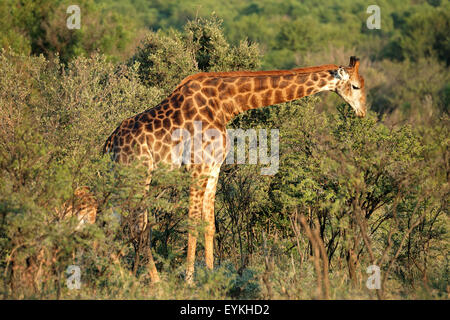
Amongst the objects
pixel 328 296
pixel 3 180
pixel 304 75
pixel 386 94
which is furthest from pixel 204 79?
pixel 386 94

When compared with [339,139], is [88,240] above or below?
below

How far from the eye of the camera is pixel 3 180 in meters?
6.71

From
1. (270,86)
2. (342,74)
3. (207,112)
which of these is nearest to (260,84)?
(270,86)

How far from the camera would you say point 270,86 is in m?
7.79

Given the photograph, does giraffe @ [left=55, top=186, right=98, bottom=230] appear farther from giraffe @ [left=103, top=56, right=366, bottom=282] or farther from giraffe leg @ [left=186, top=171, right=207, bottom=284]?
giraffe leg @ [left=186, top=171, right=207, bottom=284]

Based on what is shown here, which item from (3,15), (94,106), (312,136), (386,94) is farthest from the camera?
(386,94)

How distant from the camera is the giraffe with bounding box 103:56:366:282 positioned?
295 inches

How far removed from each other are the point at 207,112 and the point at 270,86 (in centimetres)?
89

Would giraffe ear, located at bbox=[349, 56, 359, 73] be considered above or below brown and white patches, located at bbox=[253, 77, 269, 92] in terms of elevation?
above

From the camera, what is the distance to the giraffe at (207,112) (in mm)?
7496

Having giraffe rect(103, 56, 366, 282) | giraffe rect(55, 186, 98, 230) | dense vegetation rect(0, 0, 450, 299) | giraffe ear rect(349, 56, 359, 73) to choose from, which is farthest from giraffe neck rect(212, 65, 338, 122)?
giraffe rect(55, 186, 98, 230)

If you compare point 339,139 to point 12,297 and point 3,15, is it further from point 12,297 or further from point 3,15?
point 3,15
